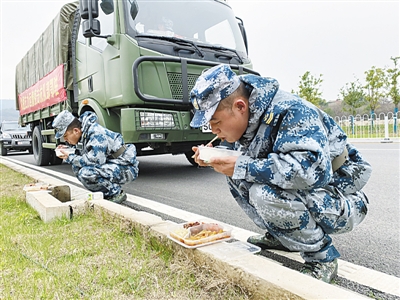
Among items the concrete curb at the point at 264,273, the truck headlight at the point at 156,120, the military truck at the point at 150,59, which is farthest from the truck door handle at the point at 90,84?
the concrete curb at the point at 264,273

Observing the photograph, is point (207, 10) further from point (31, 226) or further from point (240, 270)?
point (240, 270)

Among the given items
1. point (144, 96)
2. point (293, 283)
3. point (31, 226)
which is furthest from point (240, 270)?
point (144, 96)

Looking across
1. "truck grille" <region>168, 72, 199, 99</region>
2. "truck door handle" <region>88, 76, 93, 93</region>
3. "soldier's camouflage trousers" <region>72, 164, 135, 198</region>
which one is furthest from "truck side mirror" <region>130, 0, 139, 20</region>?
"soldier's camouflage trousers" <region>72, 164, 135, 198</region>

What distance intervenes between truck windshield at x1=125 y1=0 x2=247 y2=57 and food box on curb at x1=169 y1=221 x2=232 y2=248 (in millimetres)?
3079

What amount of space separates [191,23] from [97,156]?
2463 millimetres

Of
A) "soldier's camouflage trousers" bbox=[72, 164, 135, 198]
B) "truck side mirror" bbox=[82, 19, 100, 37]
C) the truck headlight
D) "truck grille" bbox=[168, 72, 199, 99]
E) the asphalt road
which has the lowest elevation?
the asphalt road

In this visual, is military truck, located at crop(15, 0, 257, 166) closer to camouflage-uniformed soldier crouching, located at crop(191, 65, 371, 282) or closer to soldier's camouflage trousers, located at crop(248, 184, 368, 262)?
camouflage-uniformed soldier crouching, located at crop(191, 65, 371, 282)

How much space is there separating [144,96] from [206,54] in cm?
107

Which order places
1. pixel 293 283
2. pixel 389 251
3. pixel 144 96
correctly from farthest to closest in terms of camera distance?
1. pixel 144 96
2. pixel 389 251
3. pixel 293 283

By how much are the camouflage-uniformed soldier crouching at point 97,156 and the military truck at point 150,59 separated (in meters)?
0.63

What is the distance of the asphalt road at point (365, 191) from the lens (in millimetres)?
2029

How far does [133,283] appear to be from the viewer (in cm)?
154

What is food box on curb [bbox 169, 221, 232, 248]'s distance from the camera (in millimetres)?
1717

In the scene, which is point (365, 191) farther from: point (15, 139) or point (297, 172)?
point (15, 139)
